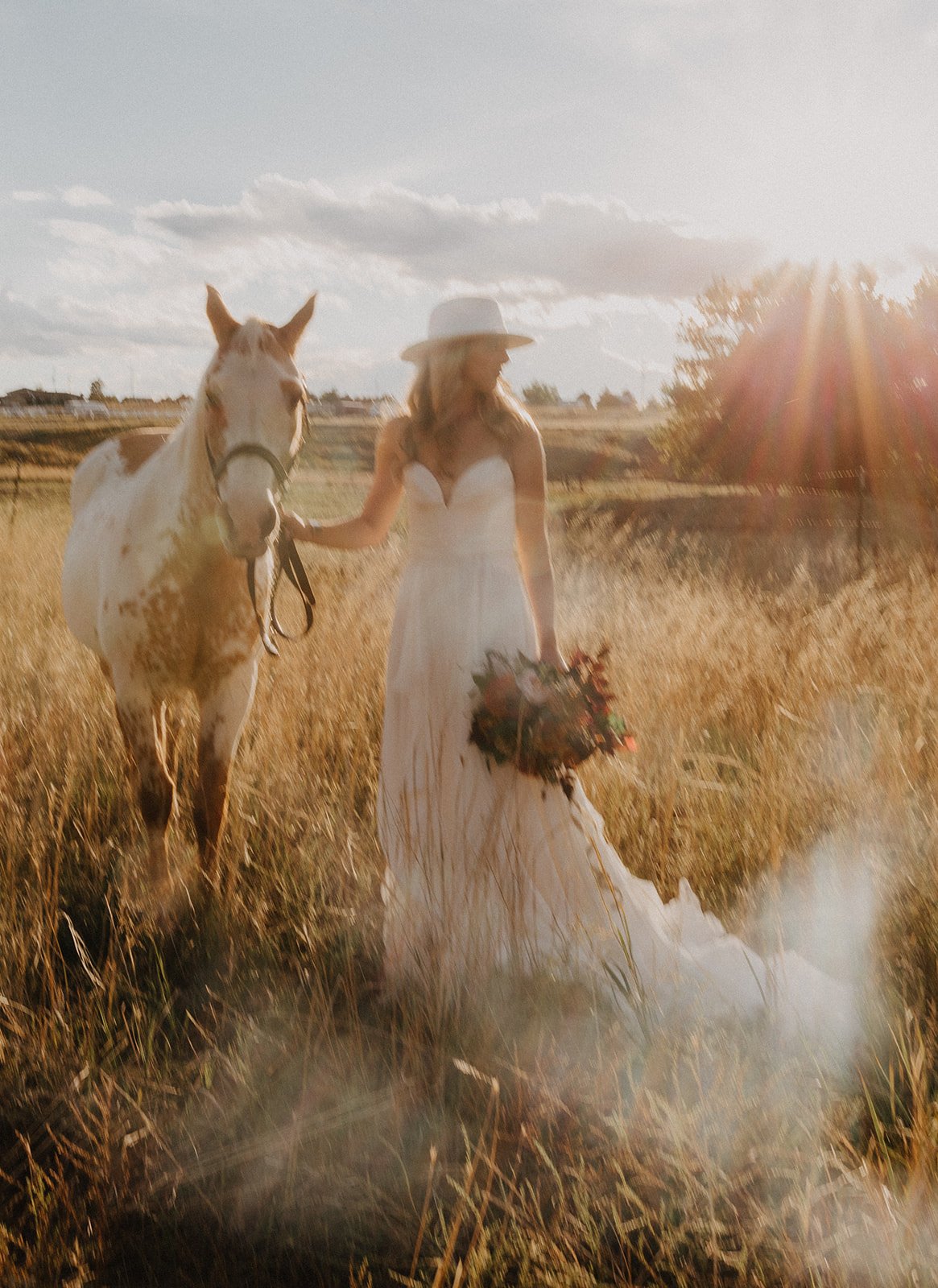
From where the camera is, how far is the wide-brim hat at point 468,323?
2.64 meters

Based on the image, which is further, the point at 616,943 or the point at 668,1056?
the point at 616,943

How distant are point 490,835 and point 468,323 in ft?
5.13

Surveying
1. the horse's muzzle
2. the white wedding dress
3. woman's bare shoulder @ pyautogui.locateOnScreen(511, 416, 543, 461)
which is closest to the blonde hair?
woman's bare shoulder @ pyautogui.locateOnScreen(511, 416, 543, 461)

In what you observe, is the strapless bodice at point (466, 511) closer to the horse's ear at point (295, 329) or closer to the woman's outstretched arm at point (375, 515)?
the woman's outstretched arm at point (375, 515)

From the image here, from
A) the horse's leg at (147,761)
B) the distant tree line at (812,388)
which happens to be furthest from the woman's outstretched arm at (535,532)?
the distant tree line at (812,388)

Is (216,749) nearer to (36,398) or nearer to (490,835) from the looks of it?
(490,835)

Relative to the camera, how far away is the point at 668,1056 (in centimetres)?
196

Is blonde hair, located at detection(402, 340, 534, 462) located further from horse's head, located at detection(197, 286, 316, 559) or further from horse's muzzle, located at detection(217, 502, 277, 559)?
horse's muzzle, located at detection(217, 502, 277, 559)

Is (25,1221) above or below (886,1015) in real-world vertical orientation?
below

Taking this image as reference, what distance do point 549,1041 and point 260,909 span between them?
0.99 meters

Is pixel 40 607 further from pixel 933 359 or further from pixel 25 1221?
pixel 933 359

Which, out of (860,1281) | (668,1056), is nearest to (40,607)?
(668,1056)

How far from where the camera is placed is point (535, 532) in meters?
2.79

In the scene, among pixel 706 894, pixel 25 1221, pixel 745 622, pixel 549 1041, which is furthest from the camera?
pixel 745 622
